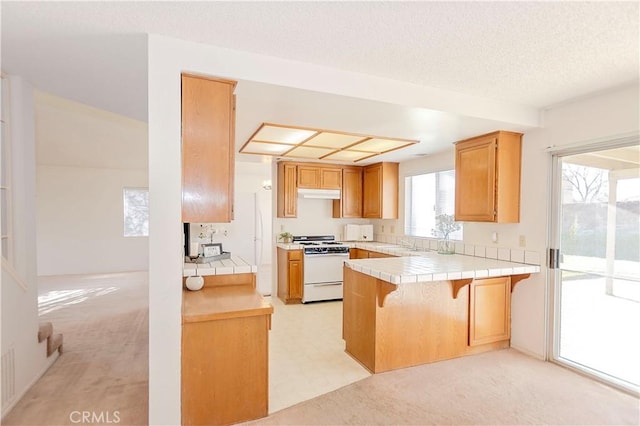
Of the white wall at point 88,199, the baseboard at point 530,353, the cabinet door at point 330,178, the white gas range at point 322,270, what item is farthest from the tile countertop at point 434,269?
the white wall at point 88,199

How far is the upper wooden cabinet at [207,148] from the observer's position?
2.01 m

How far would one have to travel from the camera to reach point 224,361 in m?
2.06

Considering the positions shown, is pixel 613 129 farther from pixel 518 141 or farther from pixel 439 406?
pixel 439 406

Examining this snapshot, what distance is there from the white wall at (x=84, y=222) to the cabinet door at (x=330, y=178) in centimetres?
476

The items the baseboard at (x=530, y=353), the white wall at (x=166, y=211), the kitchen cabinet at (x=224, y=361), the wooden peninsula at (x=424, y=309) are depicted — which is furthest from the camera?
the baseboard at (x=530, y=353)

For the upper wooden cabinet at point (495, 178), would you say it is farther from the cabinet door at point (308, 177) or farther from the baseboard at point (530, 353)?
the cabinet door at point (308, 177)

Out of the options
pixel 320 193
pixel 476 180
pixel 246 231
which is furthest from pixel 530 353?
pixel 246 231

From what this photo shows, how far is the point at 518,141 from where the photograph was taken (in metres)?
3.36

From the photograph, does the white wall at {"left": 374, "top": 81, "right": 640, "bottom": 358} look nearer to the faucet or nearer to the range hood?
the faucet

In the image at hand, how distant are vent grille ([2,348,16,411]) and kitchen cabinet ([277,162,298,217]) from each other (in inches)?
136

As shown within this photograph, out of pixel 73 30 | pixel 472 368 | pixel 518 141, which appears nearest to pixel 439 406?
pixel 472 368

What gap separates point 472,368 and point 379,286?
1141mm
